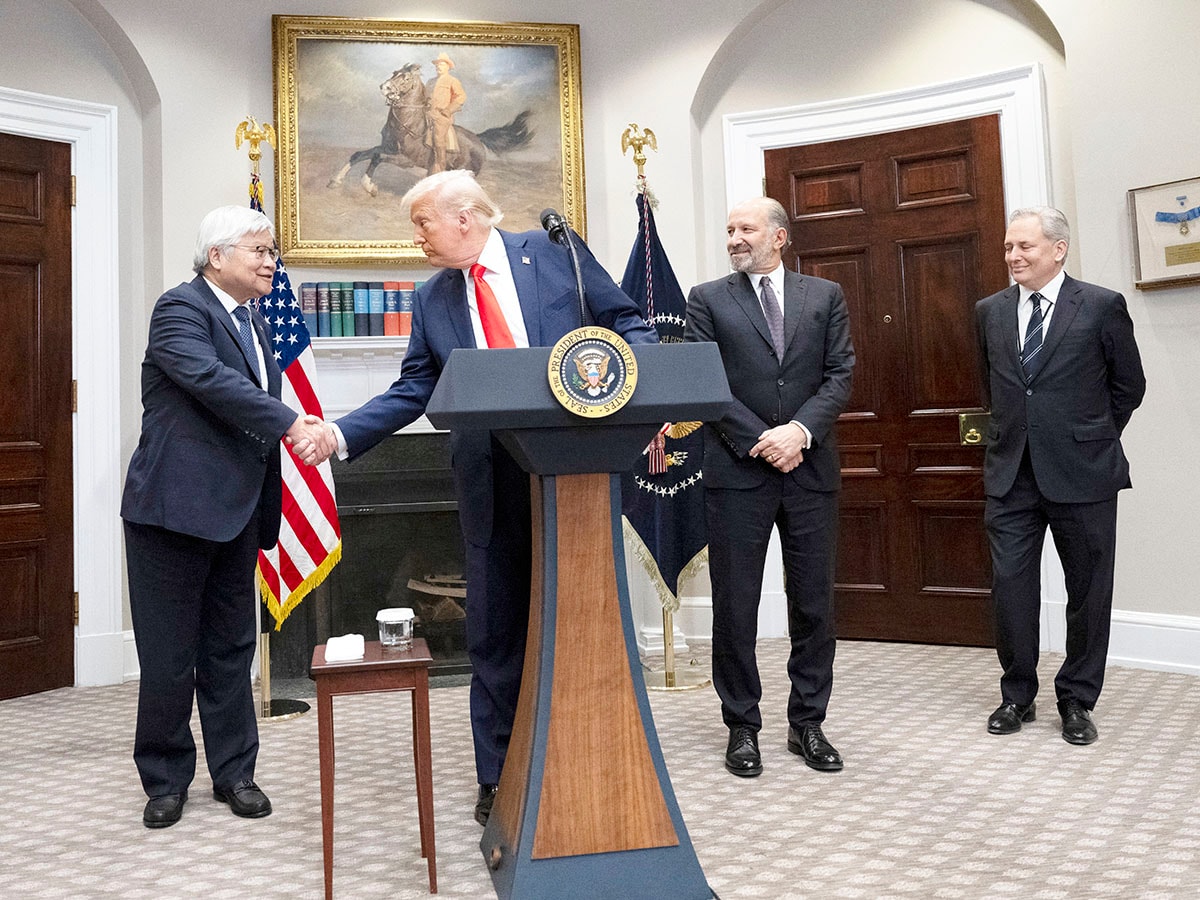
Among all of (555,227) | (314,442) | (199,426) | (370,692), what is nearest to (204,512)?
(199,426)

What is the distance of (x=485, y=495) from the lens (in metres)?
2.64

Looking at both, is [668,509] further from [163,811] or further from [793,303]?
[163,811]

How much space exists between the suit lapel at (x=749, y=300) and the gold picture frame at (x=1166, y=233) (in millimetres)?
2114

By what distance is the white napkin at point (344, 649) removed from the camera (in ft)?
7.57

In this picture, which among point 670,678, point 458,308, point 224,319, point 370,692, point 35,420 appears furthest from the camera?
point 35,420

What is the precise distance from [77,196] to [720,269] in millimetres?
3040

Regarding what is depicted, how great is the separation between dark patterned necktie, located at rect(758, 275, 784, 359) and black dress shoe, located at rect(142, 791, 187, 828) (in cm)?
209

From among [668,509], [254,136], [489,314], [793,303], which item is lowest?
[668,509]

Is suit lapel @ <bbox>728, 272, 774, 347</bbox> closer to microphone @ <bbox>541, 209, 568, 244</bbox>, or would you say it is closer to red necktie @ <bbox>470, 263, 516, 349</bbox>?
red necktie @ <bbox>470, 263, 516, 349</bbox>

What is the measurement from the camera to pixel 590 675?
219cm

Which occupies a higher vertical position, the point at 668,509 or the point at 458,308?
the point at 458,308

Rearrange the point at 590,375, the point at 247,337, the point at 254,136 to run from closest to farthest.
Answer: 1. the point at 590,375
2. the point at 247,337
3. the point at 254,136

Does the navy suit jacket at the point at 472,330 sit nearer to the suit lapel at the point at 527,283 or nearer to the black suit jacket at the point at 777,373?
the suit lapel at the point at 527,283

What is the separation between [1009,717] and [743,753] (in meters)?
0.99
